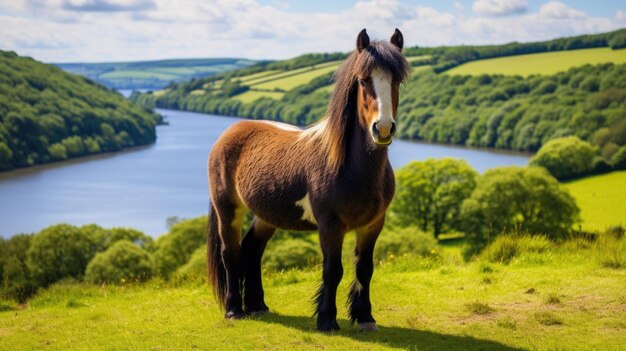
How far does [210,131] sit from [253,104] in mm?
13006

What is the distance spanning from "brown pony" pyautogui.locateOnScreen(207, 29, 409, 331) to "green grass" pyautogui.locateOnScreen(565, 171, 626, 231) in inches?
2047

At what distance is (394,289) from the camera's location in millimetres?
8945

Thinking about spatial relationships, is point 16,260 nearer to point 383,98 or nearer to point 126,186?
point 383,98

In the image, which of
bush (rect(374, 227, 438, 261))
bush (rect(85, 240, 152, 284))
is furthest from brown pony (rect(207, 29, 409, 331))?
bush (rect(374, 227, 438, 261))

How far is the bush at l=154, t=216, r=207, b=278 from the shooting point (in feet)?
190

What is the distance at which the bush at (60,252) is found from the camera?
50094 millimetres

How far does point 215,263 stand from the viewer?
8.48m

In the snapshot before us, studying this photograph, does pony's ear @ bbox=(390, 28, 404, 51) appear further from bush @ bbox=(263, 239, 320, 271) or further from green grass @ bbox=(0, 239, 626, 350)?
bush @ bbox=(263, 239, 320, 271)

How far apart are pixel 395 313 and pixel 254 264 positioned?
184 centimetres

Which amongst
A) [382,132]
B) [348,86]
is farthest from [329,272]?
[348,86]

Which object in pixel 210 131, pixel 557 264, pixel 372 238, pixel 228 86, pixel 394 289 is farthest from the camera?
pixel 228 86

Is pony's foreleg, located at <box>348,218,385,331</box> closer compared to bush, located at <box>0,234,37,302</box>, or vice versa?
pony's foreleg, located at <box>348,218,385,331</box>

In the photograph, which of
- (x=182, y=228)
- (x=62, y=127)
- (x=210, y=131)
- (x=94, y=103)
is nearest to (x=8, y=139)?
(x=62, y=127)

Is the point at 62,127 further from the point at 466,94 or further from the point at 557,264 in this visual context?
the point at 557,264
